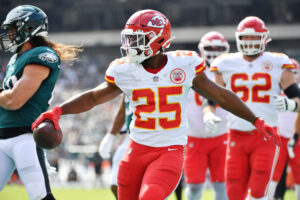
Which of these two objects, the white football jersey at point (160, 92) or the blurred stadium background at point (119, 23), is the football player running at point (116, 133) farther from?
the blurred stadium background at point (119, 23)

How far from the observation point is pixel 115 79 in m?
3.75

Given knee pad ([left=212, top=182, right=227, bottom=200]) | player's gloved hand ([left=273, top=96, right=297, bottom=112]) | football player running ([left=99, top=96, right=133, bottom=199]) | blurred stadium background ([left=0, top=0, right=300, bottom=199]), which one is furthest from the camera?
blurred stadium background ([left=0, top=0, right=300, bottom=199])

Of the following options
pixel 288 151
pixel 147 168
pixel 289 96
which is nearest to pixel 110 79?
pixel 147 168

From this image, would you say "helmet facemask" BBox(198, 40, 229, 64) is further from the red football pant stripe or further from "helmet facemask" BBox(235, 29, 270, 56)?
the red football pant stripe

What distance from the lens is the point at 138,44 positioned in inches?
146

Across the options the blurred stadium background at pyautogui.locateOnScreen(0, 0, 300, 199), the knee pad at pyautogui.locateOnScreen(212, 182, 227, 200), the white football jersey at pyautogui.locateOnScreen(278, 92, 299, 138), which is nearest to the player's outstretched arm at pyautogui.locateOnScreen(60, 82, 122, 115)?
the knee pad at pyautogui.locateOnScreen(212, 182, 227, 200)

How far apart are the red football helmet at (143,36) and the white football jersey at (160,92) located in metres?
Answer: 0.11

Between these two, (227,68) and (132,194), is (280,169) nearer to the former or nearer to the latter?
(227,68)

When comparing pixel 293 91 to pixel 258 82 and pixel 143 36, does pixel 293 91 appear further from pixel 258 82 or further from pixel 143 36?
pixel 143 36

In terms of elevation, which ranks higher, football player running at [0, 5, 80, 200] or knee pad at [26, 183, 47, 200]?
football player running at [0, 5, 80, 200]

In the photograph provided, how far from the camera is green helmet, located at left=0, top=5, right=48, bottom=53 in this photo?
4.04 meters

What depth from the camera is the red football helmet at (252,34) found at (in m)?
5.12

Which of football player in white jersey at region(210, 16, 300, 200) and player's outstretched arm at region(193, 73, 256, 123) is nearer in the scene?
player's outstretched arm at region(193, 73, 256, 123)

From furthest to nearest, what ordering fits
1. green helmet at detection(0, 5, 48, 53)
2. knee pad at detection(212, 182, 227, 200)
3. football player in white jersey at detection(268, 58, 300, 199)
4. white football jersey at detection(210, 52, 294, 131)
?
football player in white jersey at detection(268, 58, 300, 199) < knee pad at detection(212, 182, 227, 200) < white football jersey at detection(210, 52, 294, 131) < green helmet at detection(0, 5, 48, 53)
